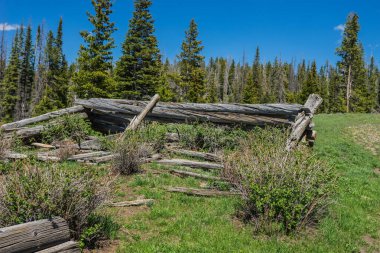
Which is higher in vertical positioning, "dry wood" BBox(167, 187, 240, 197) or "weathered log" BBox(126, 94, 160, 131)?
"weathered log" BBox(126, 94, 160, 131)

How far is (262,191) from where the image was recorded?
21.7 feet

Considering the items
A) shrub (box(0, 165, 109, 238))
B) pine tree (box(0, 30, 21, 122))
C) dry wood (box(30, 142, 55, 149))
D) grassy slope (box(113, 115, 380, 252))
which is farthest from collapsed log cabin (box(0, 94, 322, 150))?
pine tree (box(0, 30, 21, 122))

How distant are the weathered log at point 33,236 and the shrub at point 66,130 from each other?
10.4 metres

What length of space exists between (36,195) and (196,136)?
9.72m

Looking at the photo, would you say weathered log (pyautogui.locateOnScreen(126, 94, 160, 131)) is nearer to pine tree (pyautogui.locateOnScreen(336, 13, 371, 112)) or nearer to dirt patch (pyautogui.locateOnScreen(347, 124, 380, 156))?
dirt patch (pyautogui.locateOnScreen(347, 124, 380, 156))

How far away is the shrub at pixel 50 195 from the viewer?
4.98 m

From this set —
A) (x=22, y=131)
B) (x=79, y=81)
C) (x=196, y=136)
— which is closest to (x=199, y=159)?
(x=196, y=136)

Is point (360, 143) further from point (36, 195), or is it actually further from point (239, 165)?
point (36, 195)

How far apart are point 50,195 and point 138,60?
33.2m

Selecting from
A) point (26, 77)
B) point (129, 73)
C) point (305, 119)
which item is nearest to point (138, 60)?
point (129, 73)

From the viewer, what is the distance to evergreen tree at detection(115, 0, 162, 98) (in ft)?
120

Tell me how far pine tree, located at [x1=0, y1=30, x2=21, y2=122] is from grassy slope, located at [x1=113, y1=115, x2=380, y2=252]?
193 feet

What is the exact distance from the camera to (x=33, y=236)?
4.35 meters

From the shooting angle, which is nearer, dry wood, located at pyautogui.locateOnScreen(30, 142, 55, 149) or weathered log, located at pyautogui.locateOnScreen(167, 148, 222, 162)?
weathered log, located at pyautogui.locateOnScreen(167, 148, 222, 162)
